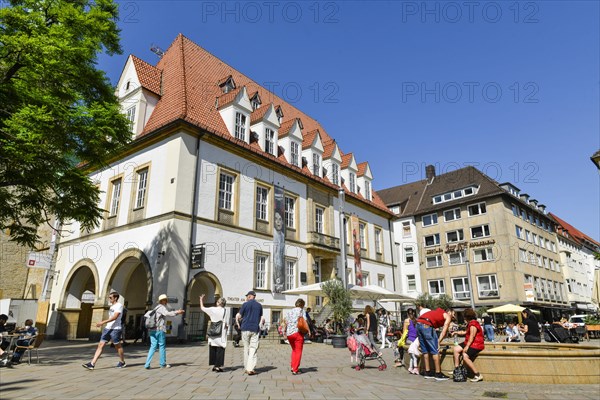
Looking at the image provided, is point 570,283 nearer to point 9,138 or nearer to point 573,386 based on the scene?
point 573,386

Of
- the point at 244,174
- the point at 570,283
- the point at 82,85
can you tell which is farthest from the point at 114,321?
the point at 570,283

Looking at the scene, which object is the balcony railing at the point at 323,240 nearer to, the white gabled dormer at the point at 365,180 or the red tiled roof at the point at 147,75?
the white gabled dormer at the point at 365,180

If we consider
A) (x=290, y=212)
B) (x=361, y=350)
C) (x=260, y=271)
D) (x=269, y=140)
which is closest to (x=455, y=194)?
(x=290, y=212)

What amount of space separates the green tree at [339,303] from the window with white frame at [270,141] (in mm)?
9718

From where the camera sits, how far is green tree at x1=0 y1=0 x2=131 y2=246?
1151 cm

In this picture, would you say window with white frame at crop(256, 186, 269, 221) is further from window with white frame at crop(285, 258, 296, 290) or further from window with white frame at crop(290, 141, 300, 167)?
window with white frame at crop(290, 141, 300, 167)

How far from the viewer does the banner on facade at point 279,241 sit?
22.9 meters

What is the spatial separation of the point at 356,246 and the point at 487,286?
1842cm

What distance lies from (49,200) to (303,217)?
15558mm

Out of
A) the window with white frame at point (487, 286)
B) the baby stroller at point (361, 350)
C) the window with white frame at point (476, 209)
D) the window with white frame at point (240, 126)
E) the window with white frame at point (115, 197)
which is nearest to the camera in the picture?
the baby stroller at point (361, 350)

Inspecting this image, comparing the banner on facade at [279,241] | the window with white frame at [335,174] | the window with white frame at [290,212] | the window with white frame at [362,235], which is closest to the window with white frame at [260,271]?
the banner on facade at [279,241]

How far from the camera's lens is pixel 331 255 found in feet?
90.6

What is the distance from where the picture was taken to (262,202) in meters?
23.8

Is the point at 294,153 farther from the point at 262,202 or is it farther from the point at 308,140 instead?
the point at 262,202
